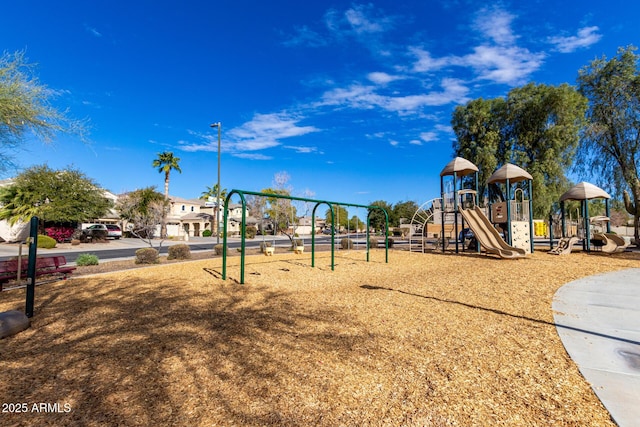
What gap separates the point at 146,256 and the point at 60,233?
2046cm

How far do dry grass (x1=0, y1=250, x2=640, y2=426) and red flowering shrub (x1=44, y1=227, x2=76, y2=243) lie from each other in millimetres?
24132

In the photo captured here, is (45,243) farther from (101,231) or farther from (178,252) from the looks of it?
(178,252)

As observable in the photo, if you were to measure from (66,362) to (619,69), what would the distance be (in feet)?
90.2

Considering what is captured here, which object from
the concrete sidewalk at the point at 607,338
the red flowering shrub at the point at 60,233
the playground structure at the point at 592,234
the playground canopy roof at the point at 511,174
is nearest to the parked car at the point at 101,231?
the red flowering shrub at the point at 60,233

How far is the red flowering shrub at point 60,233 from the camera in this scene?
25812 millimetres

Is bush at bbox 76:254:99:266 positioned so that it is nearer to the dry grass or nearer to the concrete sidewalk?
the dry grass

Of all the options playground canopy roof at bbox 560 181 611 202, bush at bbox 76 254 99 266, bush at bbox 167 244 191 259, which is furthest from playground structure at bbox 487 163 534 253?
bush at bbox 76 254 99 266

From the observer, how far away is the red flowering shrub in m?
25.8

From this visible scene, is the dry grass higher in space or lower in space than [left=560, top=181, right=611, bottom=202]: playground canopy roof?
lower

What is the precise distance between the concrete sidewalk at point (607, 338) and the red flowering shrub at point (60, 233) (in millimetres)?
33028

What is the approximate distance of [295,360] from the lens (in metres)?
3.58

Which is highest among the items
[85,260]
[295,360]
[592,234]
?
[592,234]

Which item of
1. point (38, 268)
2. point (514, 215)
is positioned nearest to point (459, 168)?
point (514, 215)

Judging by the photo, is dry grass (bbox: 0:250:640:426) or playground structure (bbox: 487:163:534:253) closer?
dry grass (bbox: 0:250:640:426)
